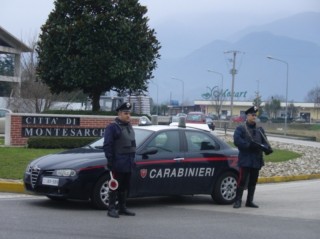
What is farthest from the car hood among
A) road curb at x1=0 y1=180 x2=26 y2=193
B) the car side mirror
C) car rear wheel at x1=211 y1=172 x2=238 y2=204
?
car rear wheel at x1=211 y1=172 x2=238 y2=204

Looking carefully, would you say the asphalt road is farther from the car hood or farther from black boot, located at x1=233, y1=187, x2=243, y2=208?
the car hood

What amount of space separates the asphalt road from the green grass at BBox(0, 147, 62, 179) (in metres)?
1.76

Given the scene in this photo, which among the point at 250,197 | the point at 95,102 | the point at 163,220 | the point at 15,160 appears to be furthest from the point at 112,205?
the point at 95,102

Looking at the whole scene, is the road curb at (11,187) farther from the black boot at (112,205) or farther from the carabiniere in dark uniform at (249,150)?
the carabiniere in dark uniform at (249,150)

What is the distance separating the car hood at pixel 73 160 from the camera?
35.3 ft

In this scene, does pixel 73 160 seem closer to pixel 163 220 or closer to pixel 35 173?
pixel 35 173

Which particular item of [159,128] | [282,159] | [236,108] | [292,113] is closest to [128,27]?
[282,159]

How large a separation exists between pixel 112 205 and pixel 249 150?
2993 mm

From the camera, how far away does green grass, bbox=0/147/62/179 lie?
1472cm

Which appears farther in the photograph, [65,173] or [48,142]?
[48,142]

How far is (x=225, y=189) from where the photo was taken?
1252 centimetres

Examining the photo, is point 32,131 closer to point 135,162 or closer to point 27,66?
point 135,162

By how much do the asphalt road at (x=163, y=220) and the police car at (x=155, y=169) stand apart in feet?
1.07

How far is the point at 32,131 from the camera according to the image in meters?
23.4
